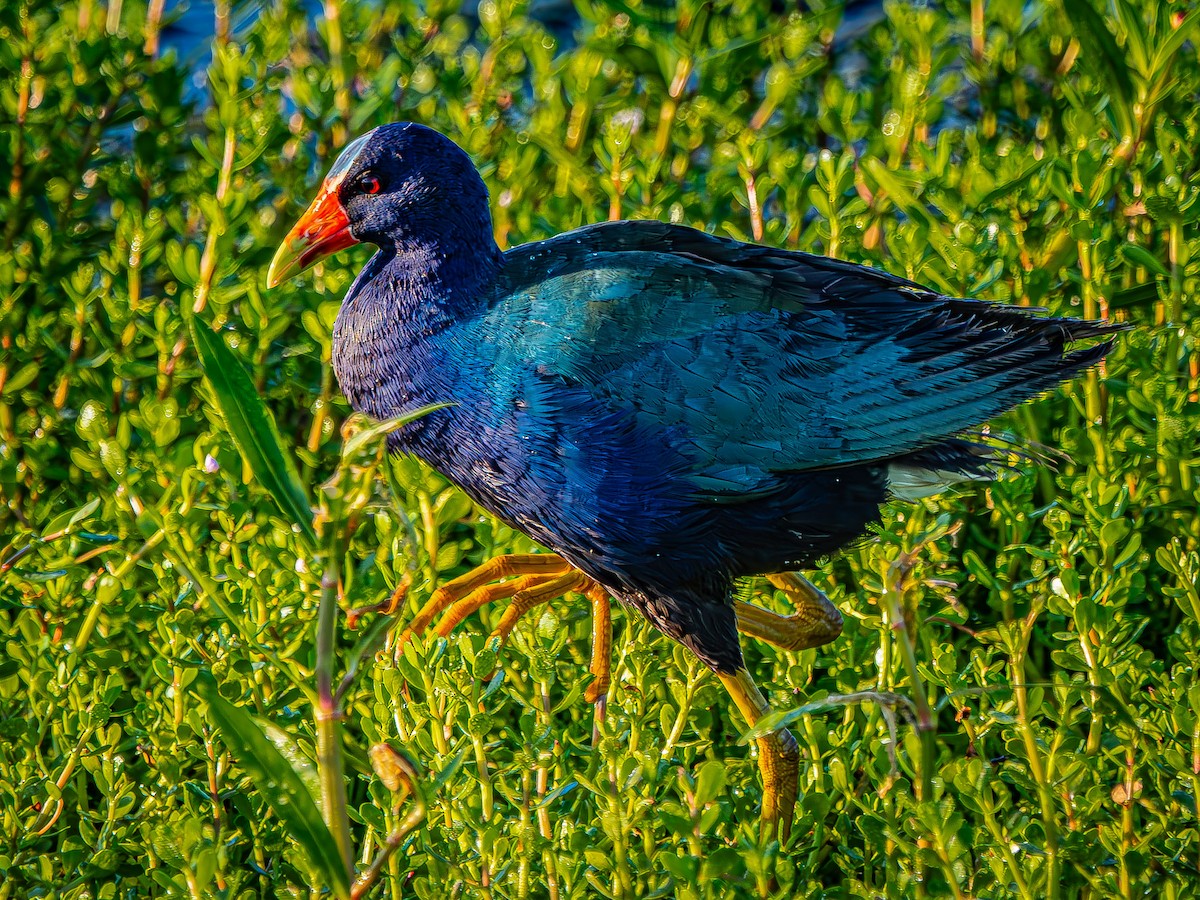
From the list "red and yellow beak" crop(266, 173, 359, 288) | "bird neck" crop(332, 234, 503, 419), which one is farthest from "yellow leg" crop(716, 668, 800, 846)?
"red and yellow beak" crop(266, 173, 359, 288)

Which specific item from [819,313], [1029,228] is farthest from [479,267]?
[1029,228]

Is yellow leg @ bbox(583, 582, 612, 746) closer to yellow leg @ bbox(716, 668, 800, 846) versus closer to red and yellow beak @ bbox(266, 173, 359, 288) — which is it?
yellow leg @ bbox(716, 668, 800, 846)

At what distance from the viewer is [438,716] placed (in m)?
2.18

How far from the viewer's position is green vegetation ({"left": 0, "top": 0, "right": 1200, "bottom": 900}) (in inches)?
81.6

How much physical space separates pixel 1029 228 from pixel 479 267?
1.47 metres

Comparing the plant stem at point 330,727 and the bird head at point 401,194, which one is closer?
the plant stem at point 330,727

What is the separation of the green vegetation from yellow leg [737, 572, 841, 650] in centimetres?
6

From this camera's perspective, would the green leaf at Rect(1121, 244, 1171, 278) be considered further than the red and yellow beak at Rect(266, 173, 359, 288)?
Yes

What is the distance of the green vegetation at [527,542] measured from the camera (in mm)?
2072

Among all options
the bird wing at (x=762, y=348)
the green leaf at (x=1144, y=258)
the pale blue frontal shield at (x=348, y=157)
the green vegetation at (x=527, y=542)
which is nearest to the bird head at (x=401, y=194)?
the pale blue frontal shield at (x=348, y=157)

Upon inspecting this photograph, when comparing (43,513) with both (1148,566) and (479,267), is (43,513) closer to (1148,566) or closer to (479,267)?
(479,267)

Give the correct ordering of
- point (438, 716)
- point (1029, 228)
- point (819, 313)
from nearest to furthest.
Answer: point (438, 716)
point (819, 313)
point (1029, 228)

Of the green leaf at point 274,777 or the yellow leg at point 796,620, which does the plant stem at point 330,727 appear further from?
the yellow leg at point 796,620

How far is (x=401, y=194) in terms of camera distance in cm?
274
